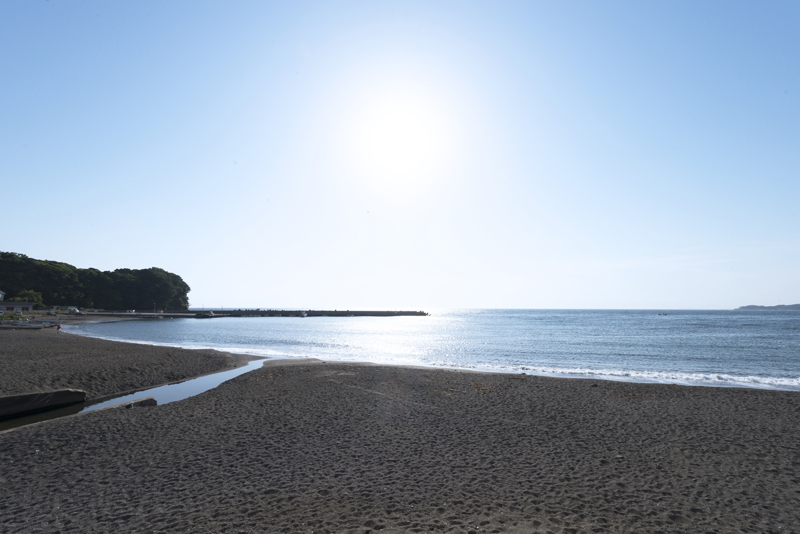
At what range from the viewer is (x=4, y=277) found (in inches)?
3873

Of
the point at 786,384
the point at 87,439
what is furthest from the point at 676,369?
the point at 87,439

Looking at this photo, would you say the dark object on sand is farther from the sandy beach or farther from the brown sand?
the sandy beach

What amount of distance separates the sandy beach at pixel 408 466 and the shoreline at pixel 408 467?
4cm

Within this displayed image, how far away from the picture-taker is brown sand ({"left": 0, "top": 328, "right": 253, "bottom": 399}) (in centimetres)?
1720

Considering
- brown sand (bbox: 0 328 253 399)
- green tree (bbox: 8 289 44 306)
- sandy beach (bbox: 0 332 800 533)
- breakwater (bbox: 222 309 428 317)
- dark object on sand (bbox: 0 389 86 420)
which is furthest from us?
breakwater (bbox: 222 309 428 317)

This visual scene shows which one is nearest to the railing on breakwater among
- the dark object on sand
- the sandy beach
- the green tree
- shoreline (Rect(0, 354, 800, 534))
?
the green tree

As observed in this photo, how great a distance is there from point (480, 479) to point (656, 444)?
568 centimetres

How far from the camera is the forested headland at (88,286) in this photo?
325 ft

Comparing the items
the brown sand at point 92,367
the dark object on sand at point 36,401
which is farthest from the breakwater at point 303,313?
the dark object on sand at point 36,401

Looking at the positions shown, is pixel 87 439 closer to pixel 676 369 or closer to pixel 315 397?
pixel 315 397

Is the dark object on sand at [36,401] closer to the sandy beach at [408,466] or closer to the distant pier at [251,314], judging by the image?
the sandy beach at [408,466]

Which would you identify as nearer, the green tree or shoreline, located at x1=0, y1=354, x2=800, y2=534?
shoreline, located at x1=0, y1=354, x2=800, y2=534

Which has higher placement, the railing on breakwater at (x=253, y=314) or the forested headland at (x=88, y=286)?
the forested headland at (x=88, y=286)

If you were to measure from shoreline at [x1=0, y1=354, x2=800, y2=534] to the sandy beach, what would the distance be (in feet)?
0.13
